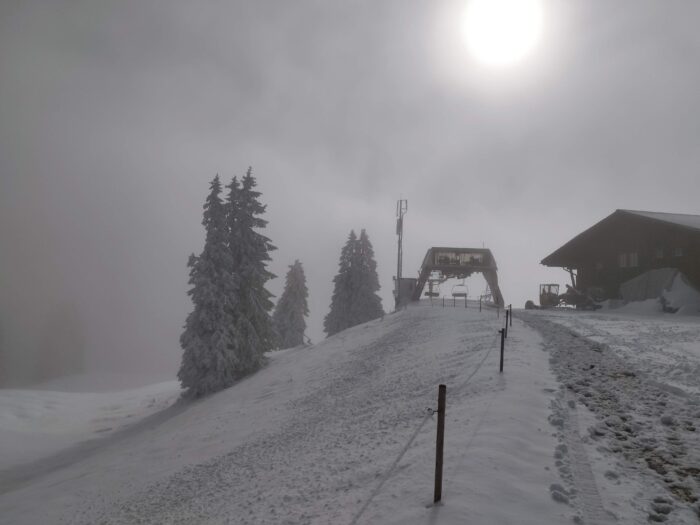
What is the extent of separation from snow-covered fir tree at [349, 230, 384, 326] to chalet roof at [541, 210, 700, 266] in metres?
17.5

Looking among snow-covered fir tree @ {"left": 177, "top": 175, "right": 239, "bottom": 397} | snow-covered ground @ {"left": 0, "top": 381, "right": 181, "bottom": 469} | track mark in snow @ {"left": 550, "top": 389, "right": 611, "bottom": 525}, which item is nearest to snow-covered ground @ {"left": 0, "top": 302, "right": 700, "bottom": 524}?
track mark in snow @ {"left": 550, "top": 389, "right": 611, "bottom": 525}

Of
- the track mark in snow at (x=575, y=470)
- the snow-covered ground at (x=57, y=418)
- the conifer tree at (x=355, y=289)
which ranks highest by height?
the conifer tree at (x=355, y=289)

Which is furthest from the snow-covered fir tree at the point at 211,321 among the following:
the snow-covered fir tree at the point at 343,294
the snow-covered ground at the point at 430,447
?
the snow-covered fir tree at the point at 343,294

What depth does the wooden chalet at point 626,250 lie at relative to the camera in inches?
1203

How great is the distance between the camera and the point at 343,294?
48.2 meters

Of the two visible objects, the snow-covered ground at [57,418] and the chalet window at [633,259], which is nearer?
the snow-covered ground at [57,418]

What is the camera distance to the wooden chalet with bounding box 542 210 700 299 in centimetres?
3055

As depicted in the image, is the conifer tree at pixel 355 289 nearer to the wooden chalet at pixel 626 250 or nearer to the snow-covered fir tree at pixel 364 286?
the snow-covered fir tree at pixel 364 286

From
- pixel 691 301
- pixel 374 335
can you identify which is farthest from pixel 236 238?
pixel 691 301

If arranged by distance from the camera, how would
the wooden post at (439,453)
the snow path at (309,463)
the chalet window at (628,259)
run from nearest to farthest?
the wooden post at (439,453) → the snow path at (309,463) → the chalet window at (628,259)

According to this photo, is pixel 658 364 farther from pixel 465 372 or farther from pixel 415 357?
pixel 415 357

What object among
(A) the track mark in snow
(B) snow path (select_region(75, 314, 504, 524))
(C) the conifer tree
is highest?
(C) the conifer tree

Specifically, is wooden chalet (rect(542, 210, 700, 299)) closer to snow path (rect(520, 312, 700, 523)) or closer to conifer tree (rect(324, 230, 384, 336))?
conifer tree (rect(324, 230, 384, 336))

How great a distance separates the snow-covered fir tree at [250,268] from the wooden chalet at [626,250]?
27870 mm
